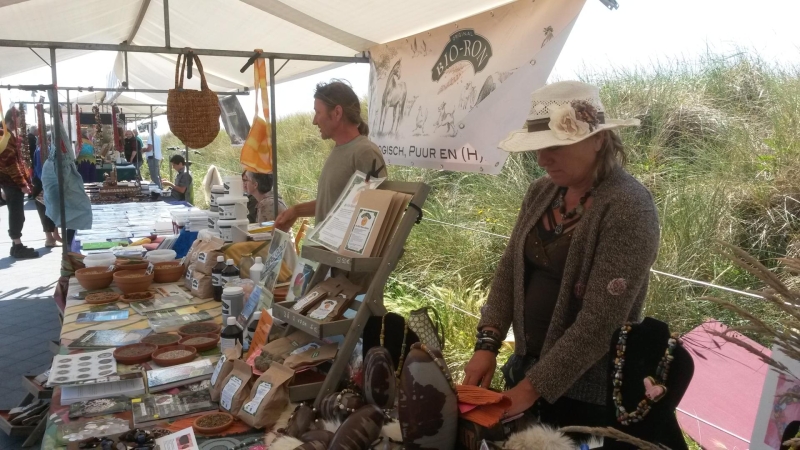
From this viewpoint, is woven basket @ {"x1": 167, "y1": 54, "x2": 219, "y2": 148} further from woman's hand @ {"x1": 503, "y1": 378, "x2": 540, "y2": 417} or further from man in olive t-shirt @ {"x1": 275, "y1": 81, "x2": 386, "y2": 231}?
woman's hand @ {"x1": 503, "y1": 378, "x2": 540, "y2": 417}

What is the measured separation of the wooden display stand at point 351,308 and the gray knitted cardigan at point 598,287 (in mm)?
520

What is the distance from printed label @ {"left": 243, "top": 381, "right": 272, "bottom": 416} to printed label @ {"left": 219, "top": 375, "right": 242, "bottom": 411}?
0.27 feet

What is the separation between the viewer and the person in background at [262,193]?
16.1ft

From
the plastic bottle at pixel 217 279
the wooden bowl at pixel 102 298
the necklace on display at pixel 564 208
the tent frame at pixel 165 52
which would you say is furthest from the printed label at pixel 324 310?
the tent frame at pixel 165 52

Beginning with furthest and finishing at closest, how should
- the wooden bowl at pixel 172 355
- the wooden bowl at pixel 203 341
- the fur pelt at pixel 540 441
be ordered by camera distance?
the wooden bowl at pixel 203 341, the wooden bowl at pixel 172 355, the fur pelt at pixel 540 441

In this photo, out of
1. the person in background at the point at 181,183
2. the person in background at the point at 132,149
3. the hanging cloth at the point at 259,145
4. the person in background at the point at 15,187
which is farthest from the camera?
the person in background at the point at 132,149

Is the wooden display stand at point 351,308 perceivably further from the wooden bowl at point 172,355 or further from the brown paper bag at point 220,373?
the wooden bowl at point 172,355

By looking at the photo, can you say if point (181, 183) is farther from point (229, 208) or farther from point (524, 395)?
point (524, 395)

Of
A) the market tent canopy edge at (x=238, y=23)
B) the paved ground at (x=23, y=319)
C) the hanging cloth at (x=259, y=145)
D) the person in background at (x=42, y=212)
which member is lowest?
the paved ground at (x=23, y=319)

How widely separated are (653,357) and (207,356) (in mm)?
1696

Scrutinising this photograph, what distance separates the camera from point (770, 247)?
370 cm

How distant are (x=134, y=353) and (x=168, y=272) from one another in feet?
4.16

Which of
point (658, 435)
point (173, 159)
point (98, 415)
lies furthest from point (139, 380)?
point (173, 159)

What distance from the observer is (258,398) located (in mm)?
1609
